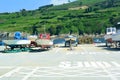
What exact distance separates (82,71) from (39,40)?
20.8 meters

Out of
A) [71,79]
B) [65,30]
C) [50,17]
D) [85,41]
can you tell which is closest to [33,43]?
[85,41]

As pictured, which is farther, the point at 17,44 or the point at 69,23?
the point at 69,23

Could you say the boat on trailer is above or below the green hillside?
below

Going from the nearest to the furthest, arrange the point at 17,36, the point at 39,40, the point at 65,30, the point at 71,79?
the point at 71,79 → the point at 39,40 → the point at 17,36 → the point at 65,30

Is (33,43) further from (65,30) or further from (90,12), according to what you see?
(90,12)

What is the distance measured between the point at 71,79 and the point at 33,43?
997 inches

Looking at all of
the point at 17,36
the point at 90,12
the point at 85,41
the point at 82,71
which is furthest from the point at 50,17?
the point at 82,71

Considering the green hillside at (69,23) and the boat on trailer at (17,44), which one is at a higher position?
the green hillside at (69,23)

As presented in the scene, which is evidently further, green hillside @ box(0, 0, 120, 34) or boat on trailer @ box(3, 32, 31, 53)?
green hillside @ box(0, 0, 120, 34)

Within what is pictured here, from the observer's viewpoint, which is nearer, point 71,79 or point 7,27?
point 71,79

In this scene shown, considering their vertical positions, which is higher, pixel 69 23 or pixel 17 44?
pixel 69 23

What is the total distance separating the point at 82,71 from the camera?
1953cm

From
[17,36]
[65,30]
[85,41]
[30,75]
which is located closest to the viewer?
[30,75]

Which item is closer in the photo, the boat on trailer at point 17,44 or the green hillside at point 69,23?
the boat on trailer at point 17,44
